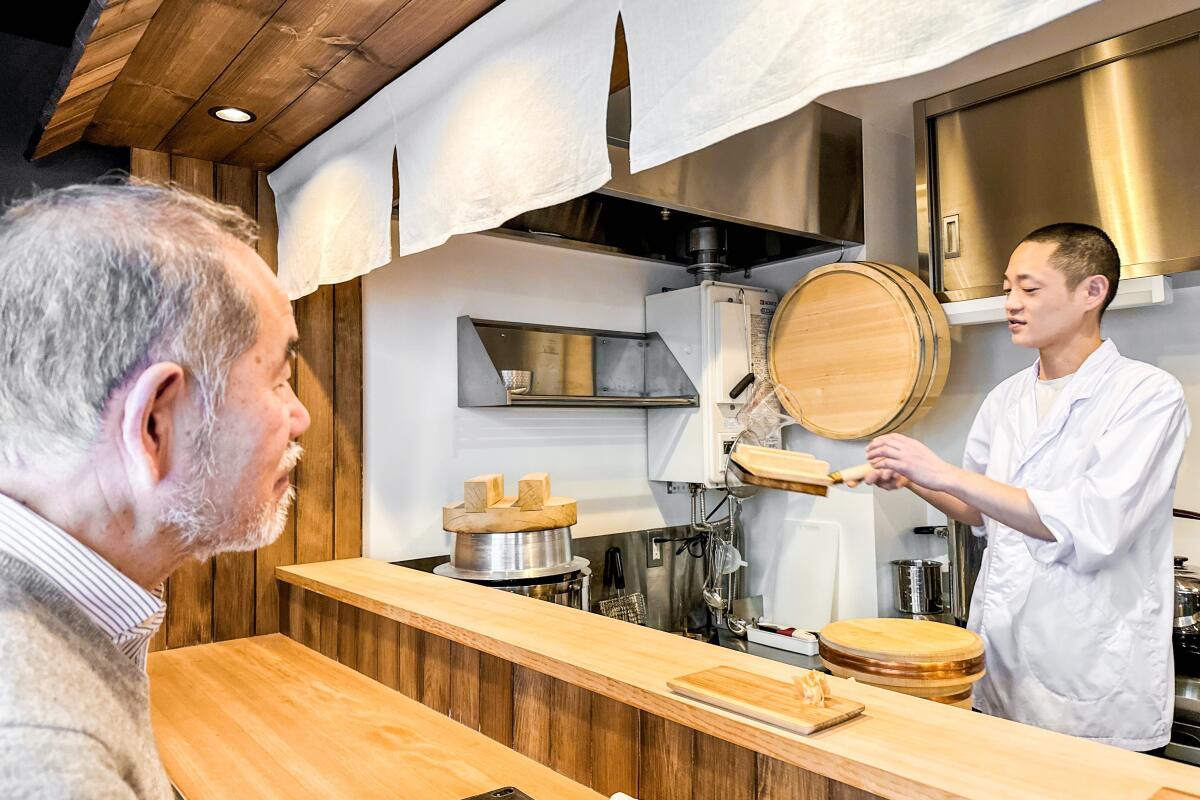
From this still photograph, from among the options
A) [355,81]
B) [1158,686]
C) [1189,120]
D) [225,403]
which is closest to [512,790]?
[225,403]

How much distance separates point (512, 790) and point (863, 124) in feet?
8.37

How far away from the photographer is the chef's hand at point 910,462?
5.49 feet

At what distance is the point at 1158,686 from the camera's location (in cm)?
169

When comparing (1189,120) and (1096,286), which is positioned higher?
(1189,120)

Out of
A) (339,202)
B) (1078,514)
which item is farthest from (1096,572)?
(339,202)

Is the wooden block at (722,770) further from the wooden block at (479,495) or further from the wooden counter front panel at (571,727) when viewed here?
the wooden block at (479,495)

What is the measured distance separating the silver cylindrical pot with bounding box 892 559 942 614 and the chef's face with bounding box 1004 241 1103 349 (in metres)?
1.09

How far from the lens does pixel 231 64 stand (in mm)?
1709

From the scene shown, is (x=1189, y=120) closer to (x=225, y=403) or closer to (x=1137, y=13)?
(x=1137, y=13)

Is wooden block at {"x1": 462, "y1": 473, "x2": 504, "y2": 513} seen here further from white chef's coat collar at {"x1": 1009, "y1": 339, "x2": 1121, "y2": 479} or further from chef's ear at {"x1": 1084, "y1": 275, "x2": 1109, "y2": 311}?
chef's ear at {"x1": 1084, "y1": 275, "x2": 1109, "y2": 311}

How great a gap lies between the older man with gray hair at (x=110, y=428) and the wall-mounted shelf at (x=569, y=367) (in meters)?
1.96

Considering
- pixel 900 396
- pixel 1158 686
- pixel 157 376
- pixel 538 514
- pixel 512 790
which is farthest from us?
pixel 900 396

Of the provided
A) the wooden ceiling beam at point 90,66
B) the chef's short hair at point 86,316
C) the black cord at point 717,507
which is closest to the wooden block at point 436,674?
the chef's short hair at point 86,316

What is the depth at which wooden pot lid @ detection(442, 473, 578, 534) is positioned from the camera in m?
2.22
